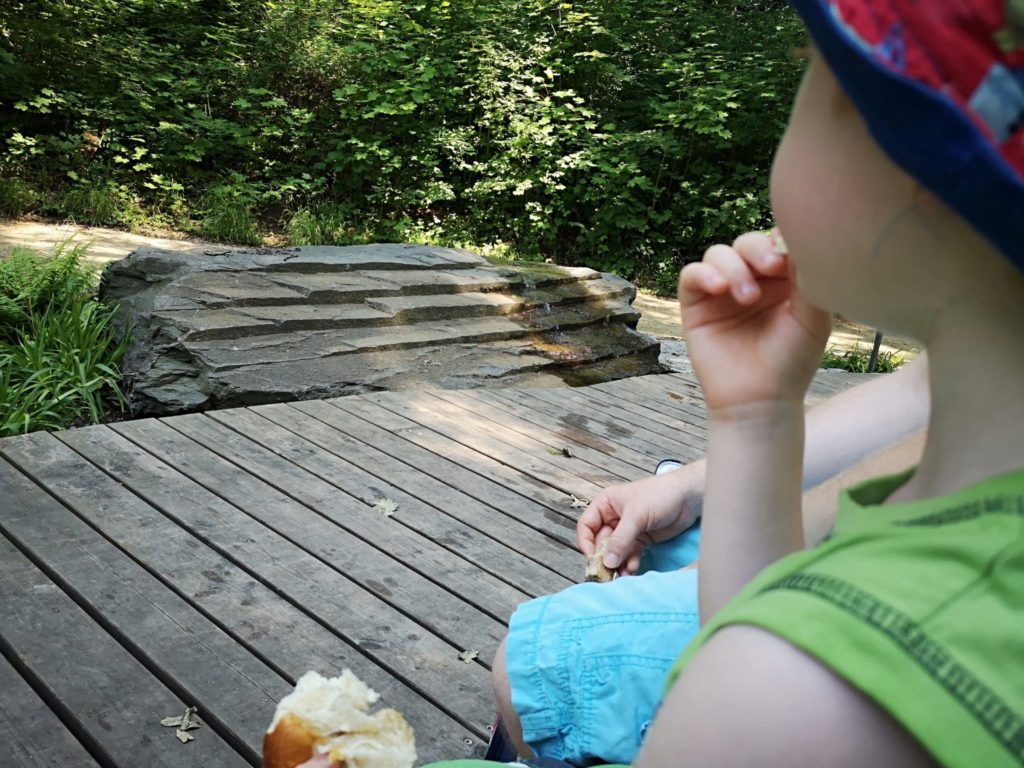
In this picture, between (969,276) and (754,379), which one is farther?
(754,379)

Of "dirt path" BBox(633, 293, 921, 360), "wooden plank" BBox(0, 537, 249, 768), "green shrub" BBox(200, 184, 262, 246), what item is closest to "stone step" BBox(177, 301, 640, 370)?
"wooden plank" BBox(0, 537, 249, 768)

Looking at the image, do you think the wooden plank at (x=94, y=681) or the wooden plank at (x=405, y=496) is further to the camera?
the wooden plank at (x=405, y=496)

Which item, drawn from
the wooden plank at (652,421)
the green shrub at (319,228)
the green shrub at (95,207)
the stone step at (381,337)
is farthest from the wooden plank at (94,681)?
the green shrub at (95,207)

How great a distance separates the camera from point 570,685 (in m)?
1.14

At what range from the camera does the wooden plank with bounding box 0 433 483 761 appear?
6.21 ft

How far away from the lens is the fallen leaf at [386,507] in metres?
2.79

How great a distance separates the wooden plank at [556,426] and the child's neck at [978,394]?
285 cm

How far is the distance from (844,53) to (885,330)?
19cm

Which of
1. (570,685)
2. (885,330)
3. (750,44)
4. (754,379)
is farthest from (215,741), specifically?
(750,44)

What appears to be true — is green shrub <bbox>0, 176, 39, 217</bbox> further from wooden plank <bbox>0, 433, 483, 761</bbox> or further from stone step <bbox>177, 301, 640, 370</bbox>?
wooden plank <bbox>0, 433, 483, 761</bbox>

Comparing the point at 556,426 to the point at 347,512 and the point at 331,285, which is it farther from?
the point at 331,285

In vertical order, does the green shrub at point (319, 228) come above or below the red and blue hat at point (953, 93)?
below

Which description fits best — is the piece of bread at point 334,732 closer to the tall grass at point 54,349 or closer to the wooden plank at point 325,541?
the wooden plank at point 325,541

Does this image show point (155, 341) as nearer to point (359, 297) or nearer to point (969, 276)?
point (359, 297)
